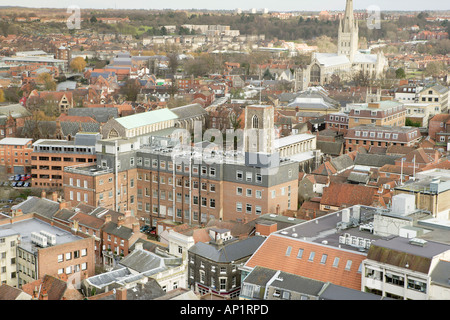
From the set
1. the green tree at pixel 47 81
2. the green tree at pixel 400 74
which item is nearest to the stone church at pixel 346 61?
the green tree at pixel 400 74

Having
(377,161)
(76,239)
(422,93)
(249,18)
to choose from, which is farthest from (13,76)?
(249,18)

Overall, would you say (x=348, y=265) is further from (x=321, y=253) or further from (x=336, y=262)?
(x=321, y=253)

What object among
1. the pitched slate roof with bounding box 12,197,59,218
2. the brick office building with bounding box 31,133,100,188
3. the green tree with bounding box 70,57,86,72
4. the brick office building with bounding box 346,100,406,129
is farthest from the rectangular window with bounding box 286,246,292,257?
the green tree with bounding box 70,57,86,72

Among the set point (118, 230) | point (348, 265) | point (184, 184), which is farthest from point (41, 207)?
point (348, 265)
